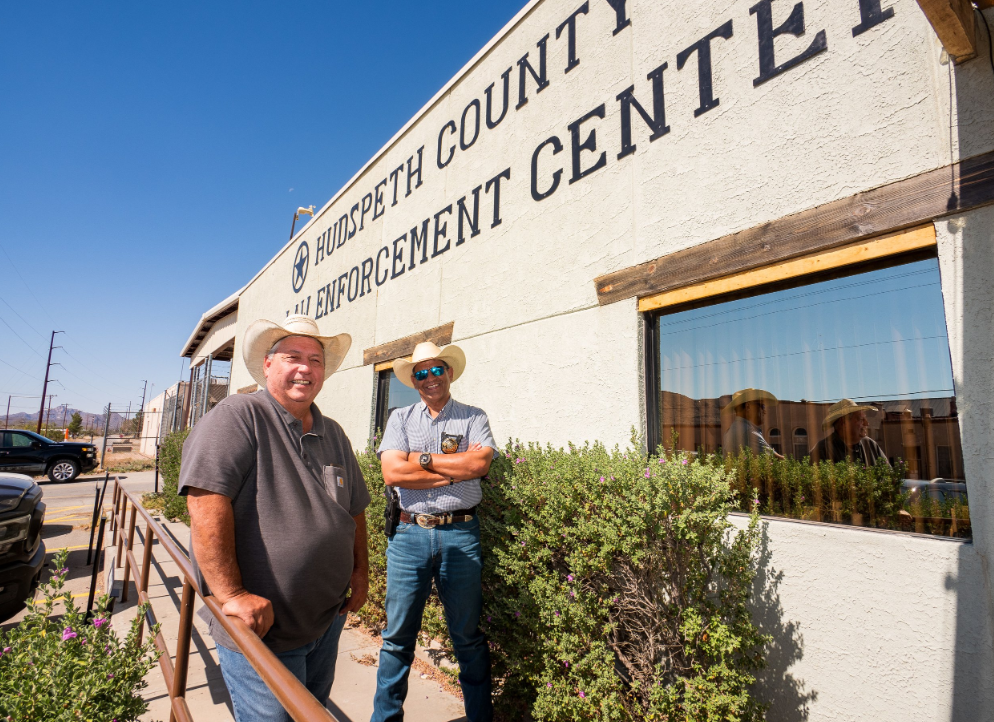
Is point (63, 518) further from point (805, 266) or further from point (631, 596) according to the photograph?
point (805, 266)

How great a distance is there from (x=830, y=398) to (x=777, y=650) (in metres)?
1.28

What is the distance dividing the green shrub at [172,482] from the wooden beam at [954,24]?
991 centimetres

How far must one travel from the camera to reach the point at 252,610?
5.17ft

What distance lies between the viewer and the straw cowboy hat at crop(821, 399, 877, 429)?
8.51 feet

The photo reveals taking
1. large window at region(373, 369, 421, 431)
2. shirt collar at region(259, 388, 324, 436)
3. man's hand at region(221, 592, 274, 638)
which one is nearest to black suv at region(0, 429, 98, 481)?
large window at region(373, 369, 421, 431)

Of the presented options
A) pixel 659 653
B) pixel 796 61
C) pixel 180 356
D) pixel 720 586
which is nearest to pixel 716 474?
pixel 720 586

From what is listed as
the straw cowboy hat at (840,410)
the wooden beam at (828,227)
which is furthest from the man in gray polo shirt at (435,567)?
the straw cowboy hat at (840,410)

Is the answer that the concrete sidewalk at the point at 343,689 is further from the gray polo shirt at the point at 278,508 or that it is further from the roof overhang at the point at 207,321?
the roof overhang at the point at 207,321

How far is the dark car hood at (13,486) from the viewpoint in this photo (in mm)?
4732

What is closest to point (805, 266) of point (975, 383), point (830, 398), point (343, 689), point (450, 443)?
point (830, 398)

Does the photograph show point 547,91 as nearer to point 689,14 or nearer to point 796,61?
point 689,14

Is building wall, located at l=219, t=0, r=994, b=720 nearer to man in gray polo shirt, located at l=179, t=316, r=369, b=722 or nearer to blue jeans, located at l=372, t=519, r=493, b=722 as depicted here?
blue jeans, located at l=372, t=519, r=493, b=722

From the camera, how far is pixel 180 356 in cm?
2278

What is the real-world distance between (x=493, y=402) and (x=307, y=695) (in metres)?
3.68
